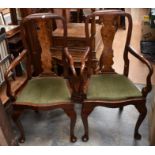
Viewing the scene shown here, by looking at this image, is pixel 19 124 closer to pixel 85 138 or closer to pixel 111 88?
pixel 85 138

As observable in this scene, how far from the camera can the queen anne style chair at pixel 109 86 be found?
61.6 inches

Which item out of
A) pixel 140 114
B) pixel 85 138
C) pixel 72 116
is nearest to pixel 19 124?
pixel 72 116

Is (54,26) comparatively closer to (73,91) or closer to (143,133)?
(73,91)

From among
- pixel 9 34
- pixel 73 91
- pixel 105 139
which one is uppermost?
pixel 9 34

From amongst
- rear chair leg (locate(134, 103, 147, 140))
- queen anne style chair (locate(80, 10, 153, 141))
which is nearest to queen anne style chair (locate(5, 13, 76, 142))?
queen anne style chair (locate(80, 10, 153, 141))

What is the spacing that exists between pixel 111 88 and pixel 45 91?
499mm

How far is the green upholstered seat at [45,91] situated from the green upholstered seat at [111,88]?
0.20 meters

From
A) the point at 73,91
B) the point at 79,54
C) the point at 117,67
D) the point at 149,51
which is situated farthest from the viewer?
the point at 149,51

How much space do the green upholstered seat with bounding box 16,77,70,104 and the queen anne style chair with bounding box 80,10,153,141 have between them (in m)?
0.16

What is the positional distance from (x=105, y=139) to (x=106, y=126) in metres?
0.15

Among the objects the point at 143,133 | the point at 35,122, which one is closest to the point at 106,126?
the point at 143,133

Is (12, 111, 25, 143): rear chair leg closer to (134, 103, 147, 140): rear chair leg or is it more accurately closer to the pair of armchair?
the pair of armchair

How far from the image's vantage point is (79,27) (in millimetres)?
2332

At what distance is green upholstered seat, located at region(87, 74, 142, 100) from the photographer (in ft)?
5.16
